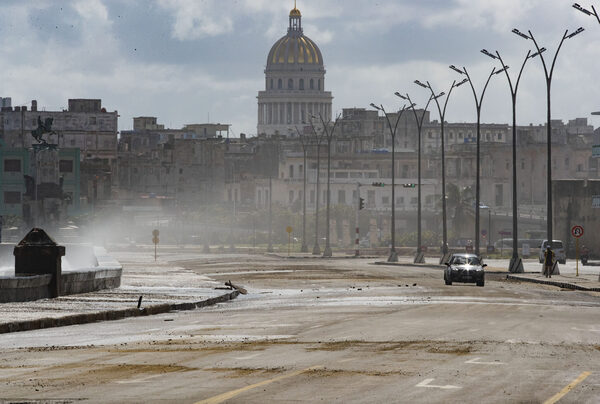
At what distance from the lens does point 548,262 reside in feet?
206

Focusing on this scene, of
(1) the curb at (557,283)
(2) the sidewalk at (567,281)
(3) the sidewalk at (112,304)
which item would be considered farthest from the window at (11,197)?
(3) the sidewalk at (112,304)

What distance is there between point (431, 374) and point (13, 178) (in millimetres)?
132547

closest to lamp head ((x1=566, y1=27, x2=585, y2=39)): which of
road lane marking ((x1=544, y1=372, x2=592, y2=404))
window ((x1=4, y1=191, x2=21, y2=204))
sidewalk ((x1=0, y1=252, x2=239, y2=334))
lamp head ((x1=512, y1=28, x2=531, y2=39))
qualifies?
lamp head ((x1=512, y1=28, x2=531, y2=39))

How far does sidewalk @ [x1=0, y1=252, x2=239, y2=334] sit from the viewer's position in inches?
1104

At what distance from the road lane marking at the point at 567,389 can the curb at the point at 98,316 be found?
1182cm

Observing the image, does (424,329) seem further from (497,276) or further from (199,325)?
(497,276)

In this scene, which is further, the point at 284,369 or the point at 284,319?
the point at 284,319

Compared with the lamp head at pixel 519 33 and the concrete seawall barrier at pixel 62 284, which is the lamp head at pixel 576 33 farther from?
the concrete seawall barrier at pixel 62 284

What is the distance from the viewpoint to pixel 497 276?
67.8 m

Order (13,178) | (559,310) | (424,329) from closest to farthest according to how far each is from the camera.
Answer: (424,329), (559,310), (13,178)

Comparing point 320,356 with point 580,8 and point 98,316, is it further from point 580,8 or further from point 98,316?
point 580,8

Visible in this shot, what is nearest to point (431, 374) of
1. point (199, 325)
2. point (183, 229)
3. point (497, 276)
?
point (199, 325)

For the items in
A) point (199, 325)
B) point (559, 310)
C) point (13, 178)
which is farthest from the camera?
point (13, 178)

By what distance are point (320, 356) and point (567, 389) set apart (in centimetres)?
486
